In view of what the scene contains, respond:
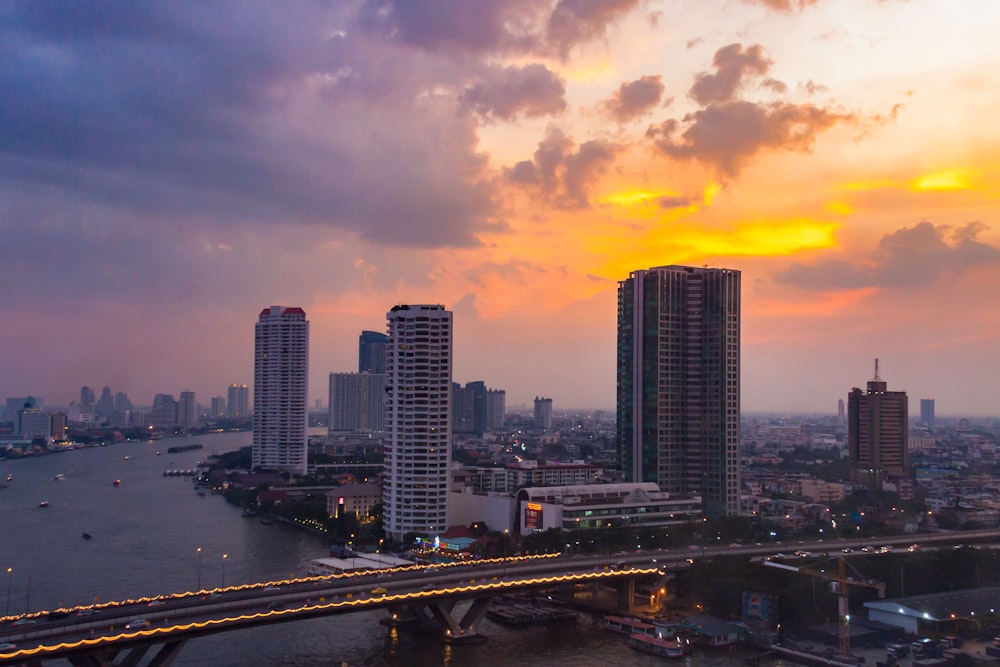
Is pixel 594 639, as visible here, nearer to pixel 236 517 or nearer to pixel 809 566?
pixel 809 566

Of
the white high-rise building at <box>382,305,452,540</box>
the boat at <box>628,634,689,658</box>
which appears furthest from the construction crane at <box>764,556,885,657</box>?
the white high-rise building at <box>382,305,452,540</box>

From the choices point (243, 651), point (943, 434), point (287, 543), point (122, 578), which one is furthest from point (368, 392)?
point (243, 651)

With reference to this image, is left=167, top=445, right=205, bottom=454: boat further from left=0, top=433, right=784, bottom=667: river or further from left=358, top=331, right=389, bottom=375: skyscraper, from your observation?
left=358, top=331, right=389, bottom=375: skyscraper

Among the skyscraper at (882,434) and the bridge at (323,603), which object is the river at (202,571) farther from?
the skyscraper at (882,434)

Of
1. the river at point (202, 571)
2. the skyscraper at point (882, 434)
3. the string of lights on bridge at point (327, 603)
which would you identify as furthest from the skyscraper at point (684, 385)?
the skyscraper at point (882, 434)

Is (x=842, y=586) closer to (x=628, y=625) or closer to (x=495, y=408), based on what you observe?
(x=628, y=625)
